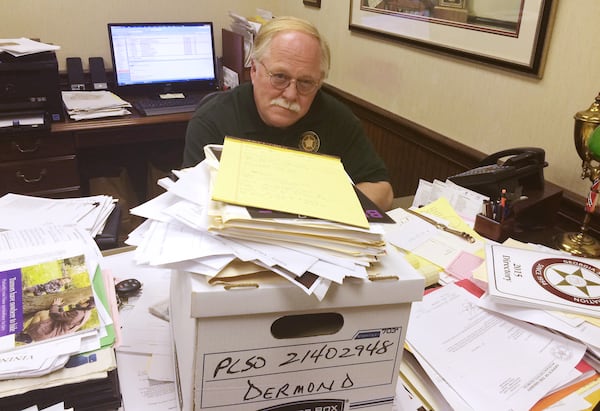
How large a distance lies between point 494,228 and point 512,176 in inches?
6.4

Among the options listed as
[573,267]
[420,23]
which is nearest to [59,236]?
[573,267]

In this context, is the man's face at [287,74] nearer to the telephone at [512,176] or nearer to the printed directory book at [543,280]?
the telephone at [512,176]

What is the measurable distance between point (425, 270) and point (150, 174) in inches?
84.4

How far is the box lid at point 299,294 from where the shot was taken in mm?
596

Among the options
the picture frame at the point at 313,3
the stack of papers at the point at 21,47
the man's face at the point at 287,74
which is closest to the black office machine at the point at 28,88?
the stack of papers at the point at 21,47

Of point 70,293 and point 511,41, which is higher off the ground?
point 511,41

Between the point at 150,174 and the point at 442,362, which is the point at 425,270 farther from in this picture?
the point at 150,174

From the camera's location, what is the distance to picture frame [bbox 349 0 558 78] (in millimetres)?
1508

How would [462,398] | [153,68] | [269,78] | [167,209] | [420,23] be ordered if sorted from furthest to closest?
[153,68] < [420,23] < [269,78] < [462,398] < [167,209]

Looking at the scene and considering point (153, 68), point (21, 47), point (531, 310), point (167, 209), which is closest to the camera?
point (167, 209)

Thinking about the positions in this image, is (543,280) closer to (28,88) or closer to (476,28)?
(476,28)

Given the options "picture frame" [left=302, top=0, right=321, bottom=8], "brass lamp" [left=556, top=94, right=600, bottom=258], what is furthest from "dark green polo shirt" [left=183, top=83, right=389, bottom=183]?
"picture frame" [left=302, top=0, right=321, bottom=8]

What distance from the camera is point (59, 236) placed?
3.46 feet

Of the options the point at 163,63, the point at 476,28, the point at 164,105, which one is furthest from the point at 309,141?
the point at 163,63
